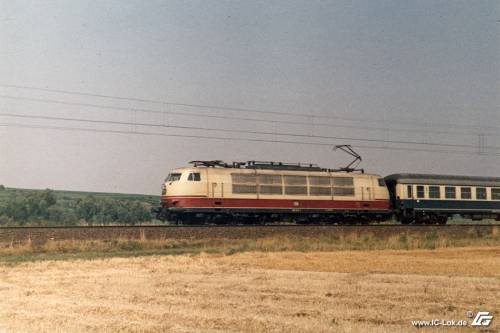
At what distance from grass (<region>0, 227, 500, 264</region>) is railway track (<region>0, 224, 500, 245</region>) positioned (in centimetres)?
77

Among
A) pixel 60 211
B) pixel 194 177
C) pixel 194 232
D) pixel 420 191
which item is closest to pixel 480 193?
pixel 420 191

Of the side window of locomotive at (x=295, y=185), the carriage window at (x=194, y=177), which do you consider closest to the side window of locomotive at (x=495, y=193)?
the side window of locomotive at (x=295, y=185)

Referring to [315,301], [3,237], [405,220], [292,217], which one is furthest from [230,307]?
[405,220]

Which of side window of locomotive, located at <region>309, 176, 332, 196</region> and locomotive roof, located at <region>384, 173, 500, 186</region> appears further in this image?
locomotive roof, located at <region>384, 173, 500, 186</region>

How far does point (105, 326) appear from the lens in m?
11.2

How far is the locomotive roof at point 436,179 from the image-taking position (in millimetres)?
42312

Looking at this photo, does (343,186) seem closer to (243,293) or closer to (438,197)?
(438,197)

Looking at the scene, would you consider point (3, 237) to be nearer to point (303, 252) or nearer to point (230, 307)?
point (303, 252)

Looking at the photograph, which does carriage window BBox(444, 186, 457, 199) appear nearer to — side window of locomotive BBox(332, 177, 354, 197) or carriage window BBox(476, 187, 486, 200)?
carriage window BBox(476, 187, 486, 200)

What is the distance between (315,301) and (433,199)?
31.1 m

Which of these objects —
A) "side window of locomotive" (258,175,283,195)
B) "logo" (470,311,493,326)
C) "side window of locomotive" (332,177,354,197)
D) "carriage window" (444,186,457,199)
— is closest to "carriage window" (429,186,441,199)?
"carriage window" (444,186,457,199)

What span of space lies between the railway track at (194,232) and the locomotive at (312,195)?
15.2ft

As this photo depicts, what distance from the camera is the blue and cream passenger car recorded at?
42062 millimetres

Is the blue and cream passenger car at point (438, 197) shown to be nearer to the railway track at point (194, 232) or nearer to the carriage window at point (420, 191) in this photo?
the carriage window at point (420, 191)
